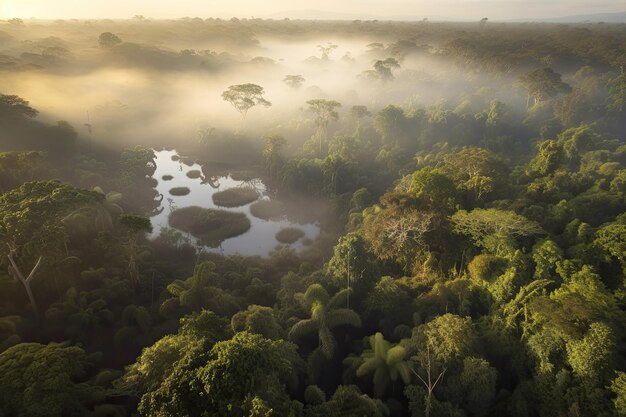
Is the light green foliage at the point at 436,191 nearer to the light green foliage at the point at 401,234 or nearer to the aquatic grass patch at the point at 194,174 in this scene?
the light green foliage at the point at 401,234

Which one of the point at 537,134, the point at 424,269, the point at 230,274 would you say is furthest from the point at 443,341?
the point at 537,134

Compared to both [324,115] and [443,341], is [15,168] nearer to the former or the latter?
[443,341]

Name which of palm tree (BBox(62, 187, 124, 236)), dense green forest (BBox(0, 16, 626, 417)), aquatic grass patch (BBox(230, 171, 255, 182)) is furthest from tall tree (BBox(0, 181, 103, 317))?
aquatic grass patch (BBox(230, 171, 255, 182))

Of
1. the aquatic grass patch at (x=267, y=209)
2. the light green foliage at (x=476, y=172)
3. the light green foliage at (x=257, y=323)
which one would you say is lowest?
the aquatic grass patch at (x=267, y=209)

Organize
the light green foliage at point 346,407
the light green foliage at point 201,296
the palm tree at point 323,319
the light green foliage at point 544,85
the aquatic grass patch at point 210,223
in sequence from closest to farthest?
the light green foliage at point 346,407
the palm tree at point 323,319
the light green foliage at point 201,296
the aquatic grass patch at point 210,223
the light green foliage at point 544,85

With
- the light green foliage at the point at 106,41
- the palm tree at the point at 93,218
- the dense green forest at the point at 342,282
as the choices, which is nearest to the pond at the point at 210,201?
the dense green forest at the point at 342,282

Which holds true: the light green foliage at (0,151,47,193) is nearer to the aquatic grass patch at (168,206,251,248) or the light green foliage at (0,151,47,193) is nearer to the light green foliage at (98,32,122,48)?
the aquatic grass patch at (168,206,251,248)
